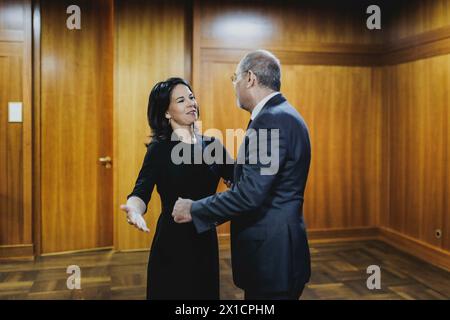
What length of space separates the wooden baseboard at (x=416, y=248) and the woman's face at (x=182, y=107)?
3.14 meters

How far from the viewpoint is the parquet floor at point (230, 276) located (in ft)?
12.2

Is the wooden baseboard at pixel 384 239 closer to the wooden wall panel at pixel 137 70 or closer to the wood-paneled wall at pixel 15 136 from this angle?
the wooden wall panel at pixel 137 70

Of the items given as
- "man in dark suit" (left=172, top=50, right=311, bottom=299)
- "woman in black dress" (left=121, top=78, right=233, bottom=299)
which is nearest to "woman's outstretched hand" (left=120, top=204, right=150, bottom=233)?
"woman in black dress" (left=121, top=78, right=233, bottom=299)

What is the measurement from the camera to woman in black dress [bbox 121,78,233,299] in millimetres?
2246

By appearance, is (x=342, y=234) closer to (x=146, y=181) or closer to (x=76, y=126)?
(x=76, y=126)

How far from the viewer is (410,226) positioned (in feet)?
16.5

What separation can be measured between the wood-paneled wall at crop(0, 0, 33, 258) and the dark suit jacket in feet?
10.6

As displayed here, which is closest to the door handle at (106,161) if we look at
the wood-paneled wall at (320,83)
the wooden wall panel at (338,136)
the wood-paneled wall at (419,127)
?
the wood-paneled wall at (320,83)

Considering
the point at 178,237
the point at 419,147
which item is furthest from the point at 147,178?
the point at 419,147

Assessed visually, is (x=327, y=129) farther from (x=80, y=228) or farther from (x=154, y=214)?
(x=80, y=228)

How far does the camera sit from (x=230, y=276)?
4.20 m

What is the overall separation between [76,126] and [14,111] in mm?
589
